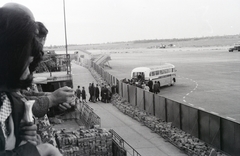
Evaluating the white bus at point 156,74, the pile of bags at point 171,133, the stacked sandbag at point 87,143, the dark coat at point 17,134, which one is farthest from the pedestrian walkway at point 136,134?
the dark coat at point 17,134

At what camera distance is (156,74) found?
32906 millimetres

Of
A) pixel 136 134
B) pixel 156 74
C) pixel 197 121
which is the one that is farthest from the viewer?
→ pixel 156 74

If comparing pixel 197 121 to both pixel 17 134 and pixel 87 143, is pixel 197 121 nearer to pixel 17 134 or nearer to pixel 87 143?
pixel 87 143

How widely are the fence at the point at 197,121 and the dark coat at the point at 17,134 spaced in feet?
38.1

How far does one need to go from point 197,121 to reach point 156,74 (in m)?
18.2

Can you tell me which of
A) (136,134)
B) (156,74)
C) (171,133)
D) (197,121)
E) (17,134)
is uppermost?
(17,134)

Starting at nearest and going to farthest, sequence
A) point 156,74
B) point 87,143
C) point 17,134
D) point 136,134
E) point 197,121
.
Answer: point 17,134, point 87,143, point 197,121, point 136,134, point 156,74

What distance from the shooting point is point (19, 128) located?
1.36 metres

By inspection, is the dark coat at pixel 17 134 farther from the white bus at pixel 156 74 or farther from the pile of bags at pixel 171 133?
the white bus at pixel 156 74

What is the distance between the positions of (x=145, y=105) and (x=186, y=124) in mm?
5864

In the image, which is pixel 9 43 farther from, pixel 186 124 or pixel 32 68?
pixel 186 124

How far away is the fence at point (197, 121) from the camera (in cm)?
1245

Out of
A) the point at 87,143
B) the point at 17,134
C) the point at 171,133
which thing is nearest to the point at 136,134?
the point at 171,133

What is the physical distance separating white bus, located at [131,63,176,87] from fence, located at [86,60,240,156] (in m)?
8.98
